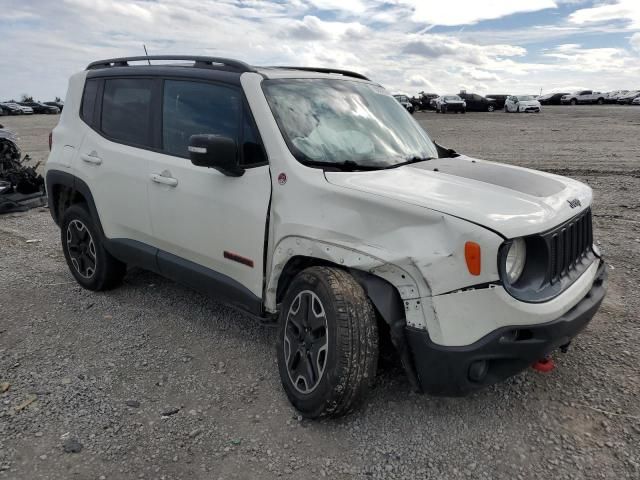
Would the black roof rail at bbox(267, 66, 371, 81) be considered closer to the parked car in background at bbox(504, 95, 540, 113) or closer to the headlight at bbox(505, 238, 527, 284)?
the headlight at bbox(505, 238, 527, 284)

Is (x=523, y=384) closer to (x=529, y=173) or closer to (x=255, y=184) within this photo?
(x=529, y=173)


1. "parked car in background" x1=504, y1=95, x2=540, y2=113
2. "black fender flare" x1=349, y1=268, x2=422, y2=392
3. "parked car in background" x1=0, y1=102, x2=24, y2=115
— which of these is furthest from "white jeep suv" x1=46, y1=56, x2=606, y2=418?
"parked car in background" x1=0, y1=102, x2=24, y2=115

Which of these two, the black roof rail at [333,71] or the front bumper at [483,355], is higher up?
the black roof rail at [333,71]

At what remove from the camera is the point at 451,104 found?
4050 cm

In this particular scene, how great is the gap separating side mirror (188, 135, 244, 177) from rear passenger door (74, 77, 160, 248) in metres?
0.99

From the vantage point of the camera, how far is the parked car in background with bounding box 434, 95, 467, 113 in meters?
40.3

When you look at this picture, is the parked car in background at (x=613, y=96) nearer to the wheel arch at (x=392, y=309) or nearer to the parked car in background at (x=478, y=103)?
the parked car in background at (x=478, y=103)

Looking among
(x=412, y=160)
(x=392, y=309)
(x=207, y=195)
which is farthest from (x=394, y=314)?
(x=207, y=195)

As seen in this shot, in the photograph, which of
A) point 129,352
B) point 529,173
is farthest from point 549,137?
point 129,352

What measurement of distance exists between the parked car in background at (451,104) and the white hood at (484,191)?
39072 mm

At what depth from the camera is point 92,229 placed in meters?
4.72

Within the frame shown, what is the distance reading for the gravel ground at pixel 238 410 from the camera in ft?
8.96

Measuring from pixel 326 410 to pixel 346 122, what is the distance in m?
1.82

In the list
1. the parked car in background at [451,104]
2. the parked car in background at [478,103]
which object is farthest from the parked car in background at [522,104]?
the parked car in background at [451,104]
